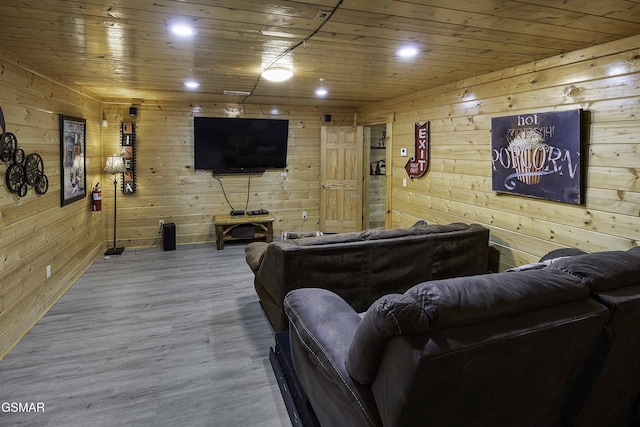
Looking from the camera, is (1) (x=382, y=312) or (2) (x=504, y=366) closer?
(1) (x=382, y=312)

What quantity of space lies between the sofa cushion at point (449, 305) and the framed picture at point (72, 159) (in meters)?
4.20

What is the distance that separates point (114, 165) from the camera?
576cm

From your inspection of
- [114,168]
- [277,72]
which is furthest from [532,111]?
[114,168]

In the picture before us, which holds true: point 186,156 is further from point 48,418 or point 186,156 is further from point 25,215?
point 48,418

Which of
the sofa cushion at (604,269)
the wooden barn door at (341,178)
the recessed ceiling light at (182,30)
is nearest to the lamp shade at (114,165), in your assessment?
the wooden barn door at (341,178)

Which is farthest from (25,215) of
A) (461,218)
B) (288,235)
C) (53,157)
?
(461,218)

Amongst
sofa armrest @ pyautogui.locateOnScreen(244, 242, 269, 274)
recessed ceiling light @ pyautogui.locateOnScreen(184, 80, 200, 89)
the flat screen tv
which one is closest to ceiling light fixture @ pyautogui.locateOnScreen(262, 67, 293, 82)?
recessed ceiling light @ pyautogui.locateOnScreen(184, 80, 200, 89)

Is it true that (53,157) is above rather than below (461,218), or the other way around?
above

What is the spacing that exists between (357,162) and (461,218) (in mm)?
2670

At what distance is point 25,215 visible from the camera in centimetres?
340

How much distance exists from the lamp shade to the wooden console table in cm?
161

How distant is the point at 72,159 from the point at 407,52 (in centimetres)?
395

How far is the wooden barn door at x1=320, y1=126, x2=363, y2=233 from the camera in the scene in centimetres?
691

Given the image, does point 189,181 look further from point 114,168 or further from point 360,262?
point 360,262
